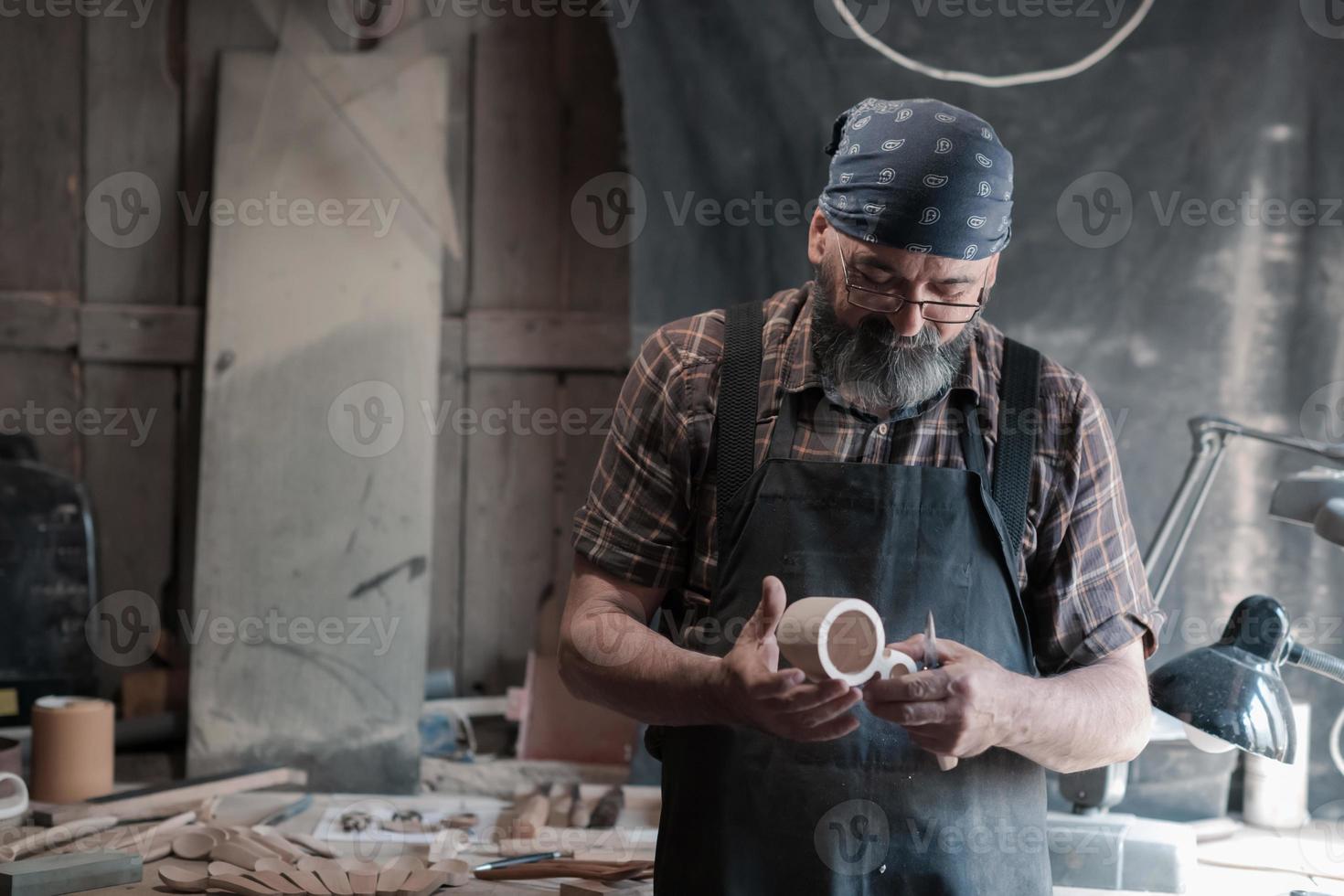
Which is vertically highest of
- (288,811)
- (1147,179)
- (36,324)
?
(1147,179)

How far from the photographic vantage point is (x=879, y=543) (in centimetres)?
169

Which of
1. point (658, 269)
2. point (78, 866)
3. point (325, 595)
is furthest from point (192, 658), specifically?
point (658, 269)

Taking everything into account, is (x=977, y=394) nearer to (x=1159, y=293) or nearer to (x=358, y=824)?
(x=1159, y=293)

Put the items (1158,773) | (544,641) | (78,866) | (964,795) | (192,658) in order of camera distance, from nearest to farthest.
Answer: (964,795) → (78,866) → (1158,773) → (192,658) → (544,641)

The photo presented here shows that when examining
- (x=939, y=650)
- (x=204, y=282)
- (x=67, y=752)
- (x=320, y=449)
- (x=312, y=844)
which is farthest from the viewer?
(x=204, y=282)

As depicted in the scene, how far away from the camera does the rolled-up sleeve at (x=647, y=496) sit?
5.82ft

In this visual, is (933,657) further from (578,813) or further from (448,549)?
(448,549)

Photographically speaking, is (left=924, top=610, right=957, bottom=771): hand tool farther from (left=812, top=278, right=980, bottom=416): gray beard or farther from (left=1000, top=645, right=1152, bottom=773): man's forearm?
(left=812, top=278, right=980, bottom=416): gray beard

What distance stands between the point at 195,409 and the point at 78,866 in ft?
5.07

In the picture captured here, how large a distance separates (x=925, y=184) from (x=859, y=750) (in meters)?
0.74

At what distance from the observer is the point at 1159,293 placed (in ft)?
8.86

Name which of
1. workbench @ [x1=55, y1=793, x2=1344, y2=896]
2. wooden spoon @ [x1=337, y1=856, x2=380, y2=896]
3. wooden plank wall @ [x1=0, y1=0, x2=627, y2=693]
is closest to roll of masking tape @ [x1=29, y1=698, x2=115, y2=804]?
workbench @ [x1=55, y1=793, x2=1344, y2=896]

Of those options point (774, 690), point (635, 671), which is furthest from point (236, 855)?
point (774, 690)

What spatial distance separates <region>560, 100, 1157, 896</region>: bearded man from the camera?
5.37 feet
